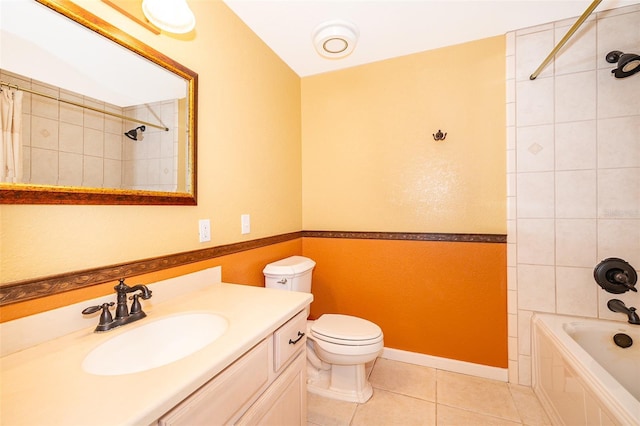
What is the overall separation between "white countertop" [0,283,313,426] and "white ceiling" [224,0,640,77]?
68.3 inches

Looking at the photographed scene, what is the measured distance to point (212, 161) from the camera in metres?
1.40

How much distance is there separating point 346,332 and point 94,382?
128cm

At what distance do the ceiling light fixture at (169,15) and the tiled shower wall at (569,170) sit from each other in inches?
79.6

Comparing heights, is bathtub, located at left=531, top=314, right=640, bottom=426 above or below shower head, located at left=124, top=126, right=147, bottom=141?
below

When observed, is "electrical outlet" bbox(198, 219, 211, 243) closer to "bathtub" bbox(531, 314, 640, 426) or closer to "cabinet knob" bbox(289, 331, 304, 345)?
"cabinet knob" bbox(289, 331, 304, 345)

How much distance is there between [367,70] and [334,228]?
135cm

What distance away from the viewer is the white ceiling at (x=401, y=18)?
1.53 m

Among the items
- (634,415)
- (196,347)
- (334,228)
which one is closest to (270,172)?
(334,228)

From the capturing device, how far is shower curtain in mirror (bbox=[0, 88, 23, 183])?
0.72 m

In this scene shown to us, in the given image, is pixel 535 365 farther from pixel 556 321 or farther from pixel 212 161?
pixel 212 161

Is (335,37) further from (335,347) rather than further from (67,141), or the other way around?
(335,347)

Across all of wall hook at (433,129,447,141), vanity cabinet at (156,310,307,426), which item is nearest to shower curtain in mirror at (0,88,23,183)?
vanity cabinet at (156,310,307,426)

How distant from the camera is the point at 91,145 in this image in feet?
3.01

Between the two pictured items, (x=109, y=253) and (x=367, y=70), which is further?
(x=367, y=70)
